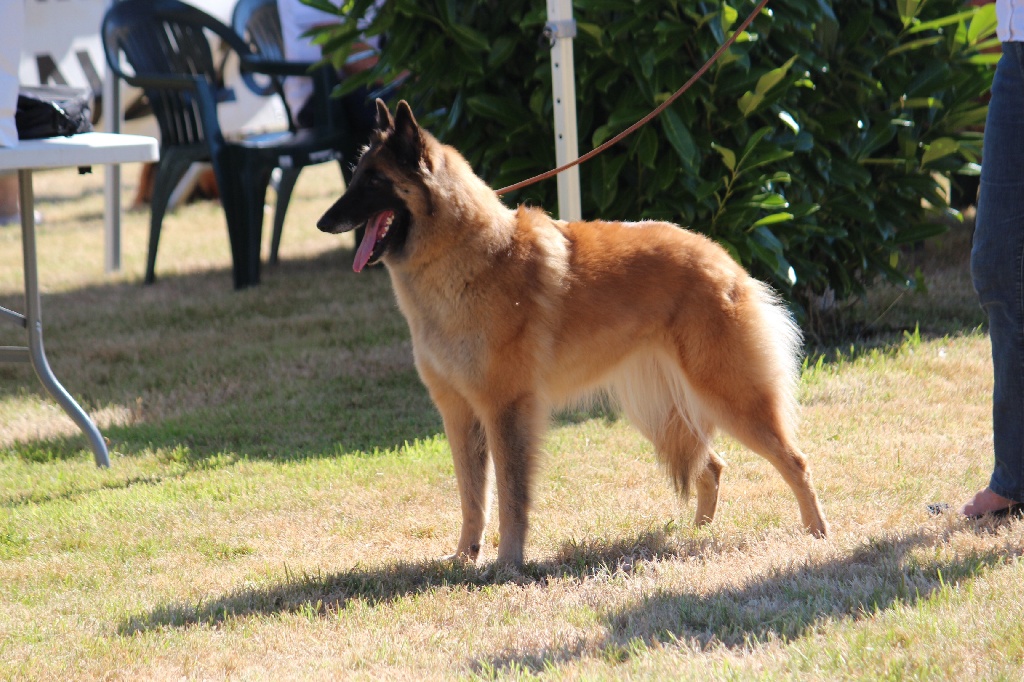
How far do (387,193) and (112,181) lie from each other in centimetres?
635

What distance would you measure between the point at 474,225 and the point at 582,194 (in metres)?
2.09

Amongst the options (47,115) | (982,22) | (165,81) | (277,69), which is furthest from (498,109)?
(165,81)

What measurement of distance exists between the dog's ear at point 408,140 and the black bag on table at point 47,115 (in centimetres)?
192

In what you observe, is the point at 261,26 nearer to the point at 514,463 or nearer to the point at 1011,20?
the point at 514,463

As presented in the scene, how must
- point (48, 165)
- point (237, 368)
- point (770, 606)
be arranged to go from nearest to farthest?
point (770, 606) < point (48, 165) < point (237, 368)

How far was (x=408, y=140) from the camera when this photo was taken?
3.42 m

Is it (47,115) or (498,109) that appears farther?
(498,109)

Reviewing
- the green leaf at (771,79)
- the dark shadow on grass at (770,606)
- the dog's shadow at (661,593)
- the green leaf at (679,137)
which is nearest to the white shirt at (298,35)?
the green leaf at (679,137)

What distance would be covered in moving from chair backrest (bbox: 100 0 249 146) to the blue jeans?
625cm

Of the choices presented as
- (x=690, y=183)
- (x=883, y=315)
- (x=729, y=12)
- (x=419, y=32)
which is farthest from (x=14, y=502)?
(x=883, y=315)

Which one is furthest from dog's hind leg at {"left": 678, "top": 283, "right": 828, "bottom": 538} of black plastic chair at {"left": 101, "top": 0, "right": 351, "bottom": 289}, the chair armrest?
the chair armrest

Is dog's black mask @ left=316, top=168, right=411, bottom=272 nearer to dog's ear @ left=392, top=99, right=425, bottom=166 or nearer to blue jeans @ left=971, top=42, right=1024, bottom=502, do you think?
dog's ear @ left=392, top=99, right=425, bottom=166

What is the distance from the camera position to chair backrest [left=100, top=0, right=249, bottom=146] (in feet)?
27.8

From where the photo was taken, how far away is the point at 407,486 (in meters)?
4.49
